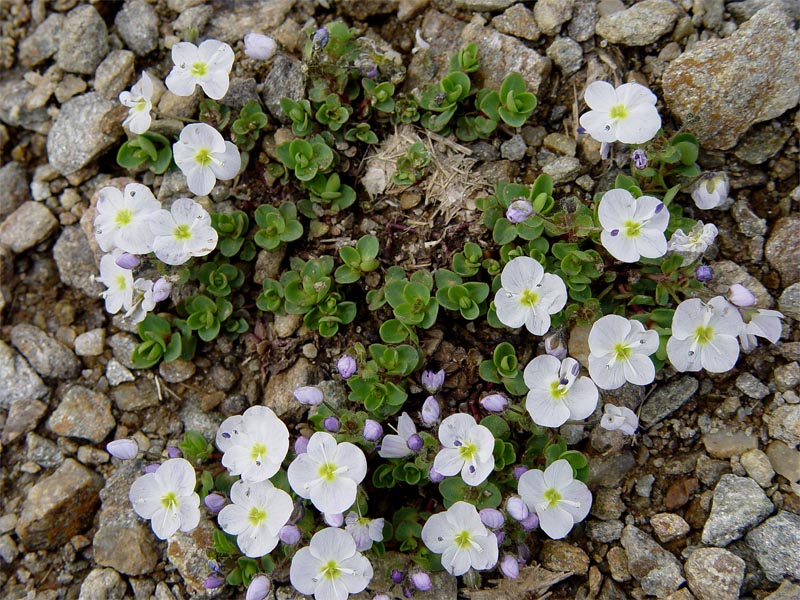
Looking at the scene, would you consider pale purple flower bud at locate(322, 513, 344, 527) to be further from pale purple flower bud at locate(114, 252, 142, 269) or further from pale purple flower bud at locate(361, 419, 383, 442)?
pale purple flower bud at locate(114, 252, 142, 269)

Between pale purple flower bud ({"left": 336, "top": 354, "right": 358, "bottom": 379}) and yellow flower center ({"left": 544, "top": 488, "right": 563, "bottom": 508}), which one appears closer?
yellow flower center ({"left": 544, "top": 488, "right": 563, "bottom": 508})

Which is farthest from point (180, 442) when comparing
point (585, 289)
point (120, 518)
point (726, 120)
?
point (726, 120)

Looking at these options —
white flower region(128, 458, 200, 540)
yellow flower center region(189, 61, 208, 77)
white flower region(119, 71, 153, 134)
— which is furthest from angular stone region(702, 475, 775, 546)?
white flower region(119, 71, 153, 134)

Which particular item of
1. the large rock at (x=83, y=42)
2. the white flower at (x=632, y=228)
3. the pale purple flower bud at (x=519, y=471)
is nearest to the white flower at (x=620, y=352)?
the white flower at (x=632, y=228)

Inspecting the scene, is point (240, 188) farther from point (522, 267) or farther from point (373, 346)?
point (522, 267)

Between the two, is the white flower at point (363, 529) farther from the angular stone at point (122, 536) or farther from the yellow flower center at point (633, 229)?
the yellow flower center at point (633, 229)

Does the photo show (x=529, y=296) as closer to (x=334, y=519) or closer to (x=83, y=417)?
(x=334, y=519)
